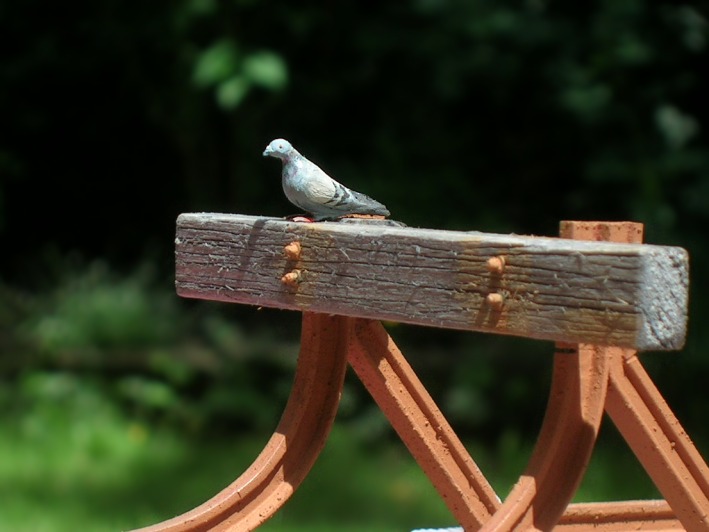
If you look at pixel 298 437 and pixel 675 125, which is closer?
pixel 298 437

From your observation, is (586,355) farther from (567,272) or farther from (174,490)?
(174,490)

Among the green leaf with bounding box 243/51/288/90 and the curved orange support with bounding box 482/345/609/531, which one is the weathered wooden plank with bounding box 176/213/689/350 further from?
the green leaf with bounding box 243/51/288/90

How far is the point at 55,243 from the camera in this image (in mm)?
6992

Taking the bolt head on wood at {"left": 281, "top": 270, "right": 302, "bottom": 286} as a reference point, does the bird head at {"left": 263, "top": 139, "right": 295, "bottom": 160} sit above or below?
above

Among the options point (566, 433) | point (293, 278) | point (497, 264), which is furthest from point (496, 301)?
point (293, 278)

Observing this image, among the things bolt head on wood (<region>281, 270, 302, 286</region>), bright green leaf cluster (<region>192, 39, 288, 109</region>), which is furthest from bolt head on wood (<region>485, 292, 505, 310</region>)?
bright green leaf cluster (<region>192, 39, 288, 109</region>)

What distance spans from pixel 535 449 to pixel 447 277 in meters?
0.33

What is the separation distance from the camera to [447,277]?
1975 millimetres

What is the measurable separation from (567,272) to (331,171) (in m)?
4.11

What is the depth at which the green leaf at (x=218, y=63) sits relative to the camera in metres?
5.22

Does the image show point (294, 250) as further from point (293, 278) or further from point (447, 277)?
point (447, 277)

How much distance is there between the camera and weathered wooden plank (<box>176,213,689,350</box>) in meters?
1.76

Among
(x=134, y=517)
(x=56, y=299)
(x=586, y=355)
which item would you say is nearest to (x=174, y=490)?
(x=134, y=517)

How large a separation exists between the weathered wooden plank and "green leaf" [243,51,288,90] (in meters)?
2.81
